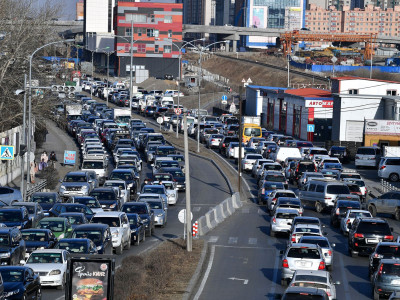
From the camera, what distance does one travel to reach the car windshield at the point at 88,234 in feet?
98.4

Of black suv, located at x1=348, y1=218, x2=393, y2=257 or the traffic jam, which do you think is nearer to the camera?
the traffic jam

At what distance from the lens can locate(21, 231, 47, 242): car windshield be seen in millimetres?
29609

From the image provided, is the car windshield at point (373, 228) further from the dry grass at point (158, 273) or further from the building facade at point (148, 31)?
the building facade at point (148, 31)

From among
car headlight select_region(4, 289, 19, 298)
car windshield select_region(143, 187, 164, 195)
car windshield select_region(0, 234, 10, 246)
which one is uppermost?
car headlight select_region(4, 289, 19, 298)

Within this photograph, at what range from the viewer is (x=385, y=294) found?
25.3 meters

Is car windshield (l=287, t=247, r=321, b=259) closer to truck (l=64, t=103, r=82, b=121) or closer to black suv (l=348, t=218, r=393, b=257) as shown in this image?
black suv (l=348, t=218, r=393, b=257)

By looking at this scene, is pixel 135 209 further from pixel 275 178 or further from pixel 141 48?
pixel 141 48

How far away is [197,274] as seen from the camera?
28.5m

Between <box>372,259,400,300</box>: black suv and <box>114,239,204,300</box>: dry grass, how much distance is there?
561 centimetres

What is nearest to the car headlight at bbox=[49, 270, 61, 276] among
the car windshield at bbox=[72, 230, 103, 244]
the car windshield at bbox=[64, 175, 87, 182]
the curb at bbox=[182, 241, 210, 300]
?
the curb at bbox=[182, 241, 210, 300]

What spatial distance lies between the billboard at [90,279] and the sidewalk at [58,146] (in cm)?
3605

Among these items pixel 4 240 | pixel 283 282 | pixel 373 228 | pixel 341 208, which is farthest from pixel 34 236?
pixel 341 208

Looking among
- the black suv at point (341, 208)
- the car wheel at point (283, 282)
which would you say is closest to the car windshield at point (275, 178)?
the black suv at point (341, 208)

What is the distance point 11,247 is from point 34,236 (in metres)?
2.76
